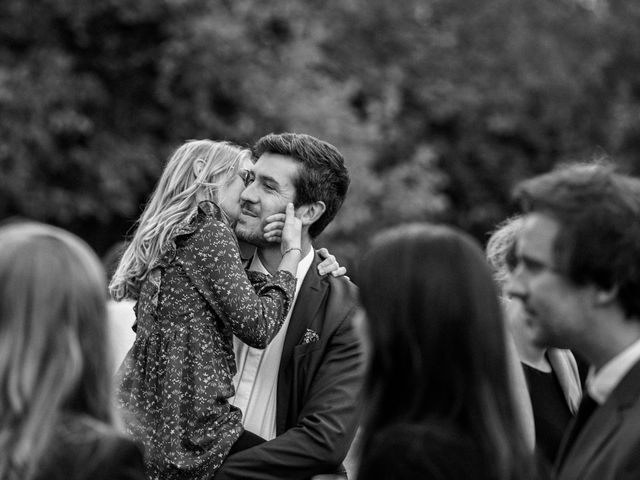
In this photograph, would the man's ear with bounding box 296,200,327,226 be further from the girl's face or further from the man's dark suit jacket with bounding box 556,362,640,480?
the man's dark suit jacket with bounding box 556,362,640,480

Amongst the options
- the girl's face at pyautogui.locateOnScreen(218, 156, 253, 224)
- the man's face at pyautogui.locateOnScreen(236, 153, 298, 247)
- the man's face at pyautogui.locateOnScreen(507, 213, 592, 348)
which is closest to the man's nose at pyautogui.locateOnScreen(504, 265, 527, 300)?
the man's face at pyautogui.locateOnScreen(507, 213, 592, 348)

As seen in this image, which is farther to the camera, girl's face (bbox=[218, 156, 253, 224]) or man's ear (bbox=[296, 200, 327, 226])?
man's ear (bbox=[296, 200, 327, 226])

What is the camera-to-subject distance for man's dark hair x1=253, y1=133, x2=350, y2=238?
485 centimetres

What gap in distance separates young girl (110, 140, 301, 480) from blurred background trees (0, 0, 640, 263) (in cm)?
888

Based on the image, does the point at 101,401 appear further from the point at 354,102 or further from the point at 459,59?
the point at 459,59

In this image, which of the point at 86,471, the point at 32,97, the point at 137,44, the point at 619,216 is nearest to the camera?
the point at 86,471

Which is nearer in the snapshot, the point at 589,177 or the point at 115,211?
the point at 589,177

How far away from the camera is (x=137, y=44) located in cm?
1580

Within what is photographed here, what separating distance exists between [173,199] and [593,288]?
6.87ft

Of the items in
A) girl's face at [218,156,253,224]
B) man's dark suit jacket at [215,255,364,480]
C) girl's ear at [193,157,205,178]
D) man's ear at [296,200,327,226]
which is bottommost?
man's dark suit jacket at [215,255,364,480]

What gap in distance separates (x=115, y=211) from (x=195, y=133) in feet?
5.64

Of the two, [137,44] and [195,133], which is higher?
[137,44]

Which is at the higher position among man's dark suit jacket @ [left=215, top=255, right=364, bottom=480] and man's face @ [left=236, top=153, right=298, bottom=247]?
man's face @ [left=236, top=153, right=298, bottom=247]

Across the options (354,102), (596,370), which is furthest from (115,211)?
(596,370)
